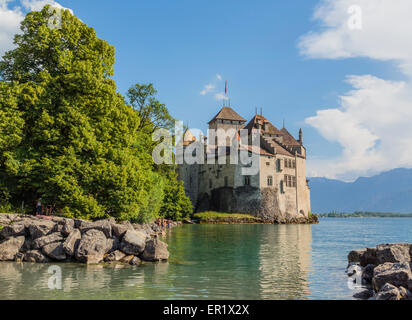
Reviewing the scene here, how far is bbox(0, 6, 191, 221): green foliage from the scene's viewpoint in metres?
24.5

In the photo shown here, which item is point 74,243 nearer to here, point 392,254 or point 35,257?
point 35,257

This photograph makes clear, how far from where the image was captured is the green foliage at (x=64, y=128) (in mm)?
24453

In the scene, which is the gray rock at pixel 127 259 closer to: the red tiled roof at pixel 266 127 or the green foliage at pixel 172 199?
the green foliage at pixel 172 199

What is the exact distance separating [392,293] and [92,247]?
13.8 metres

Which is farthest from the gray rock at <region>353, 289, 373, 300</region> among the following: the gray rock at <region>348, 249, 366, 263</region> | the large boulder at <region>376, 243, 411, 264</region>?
the gray rock at <region>348, 249, 366, 263</region>

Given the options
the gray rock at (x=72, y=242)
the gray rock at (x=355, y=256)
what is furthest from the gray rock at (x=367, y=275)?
the gray rock at (x=72, y=242)

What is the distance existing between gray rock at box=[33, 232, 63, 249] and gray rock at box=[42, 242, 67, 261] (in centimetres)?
41

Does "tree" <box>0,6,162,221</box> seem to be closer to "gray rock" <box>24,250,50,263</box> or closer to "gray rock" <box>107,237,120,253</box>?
"gray rock" <box>24,250,50,263</box>

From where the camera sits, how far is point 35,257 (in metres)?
18.7

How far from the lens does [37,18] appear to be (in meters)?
26.8
